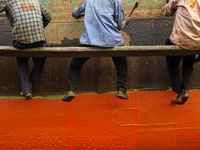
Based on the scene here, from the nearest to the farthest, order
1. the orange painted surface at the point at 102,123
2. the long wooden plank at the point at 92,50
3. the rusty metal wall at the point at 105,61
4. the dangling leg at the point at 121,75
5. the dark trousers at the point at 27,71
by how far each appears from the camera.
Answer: the long wooden plank at the point at 92,50, the dark trousers at the point at 27,71, the dangling leg at the point at 121,75, the orange painted surface at the point at 102,123, the rusty metal wall at the point at 105,61

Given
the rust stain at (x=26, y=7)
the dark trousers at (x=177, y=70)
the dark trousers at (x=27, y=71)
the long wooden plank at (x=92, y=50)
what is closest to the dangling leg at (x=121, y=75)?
the long wooden plank at (x=92, y=50)

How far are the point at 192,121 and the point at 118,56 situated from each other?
1629 mm

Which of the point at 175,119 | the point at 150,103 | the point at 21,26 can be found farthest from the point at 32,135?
the point at 175,119

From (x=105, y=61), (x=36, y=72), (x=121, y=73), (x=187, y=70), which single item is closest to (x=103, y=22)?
(x=121, y=73)

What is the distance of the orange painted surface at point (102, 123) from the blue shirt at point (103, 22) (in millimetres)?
1011

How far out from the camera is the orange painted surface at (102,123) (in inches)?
116

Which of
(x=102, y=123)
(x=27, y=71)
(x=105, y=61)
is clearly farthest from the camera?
(x=105, y=61)

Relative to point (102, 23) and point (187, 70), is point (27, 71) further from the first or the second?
point (187, 70)

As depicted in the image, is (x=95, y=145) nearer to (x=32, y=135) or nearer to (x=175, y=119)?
(x=32, y=135)

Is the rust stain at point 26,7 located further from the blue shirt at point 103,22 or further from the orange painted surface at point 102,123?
the orange painted surface at point 102,123

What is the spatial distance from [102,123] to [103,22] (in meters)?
1.53

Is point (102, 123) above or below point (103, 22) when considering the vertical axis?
below

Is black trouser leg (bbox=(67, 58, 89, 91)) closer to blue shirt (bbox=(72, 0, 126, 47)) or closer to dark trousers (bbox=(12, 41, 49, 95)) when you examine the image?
blue shirt (bbox=(72, 0, 126, 47))

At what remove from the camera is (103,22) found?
2375mm
